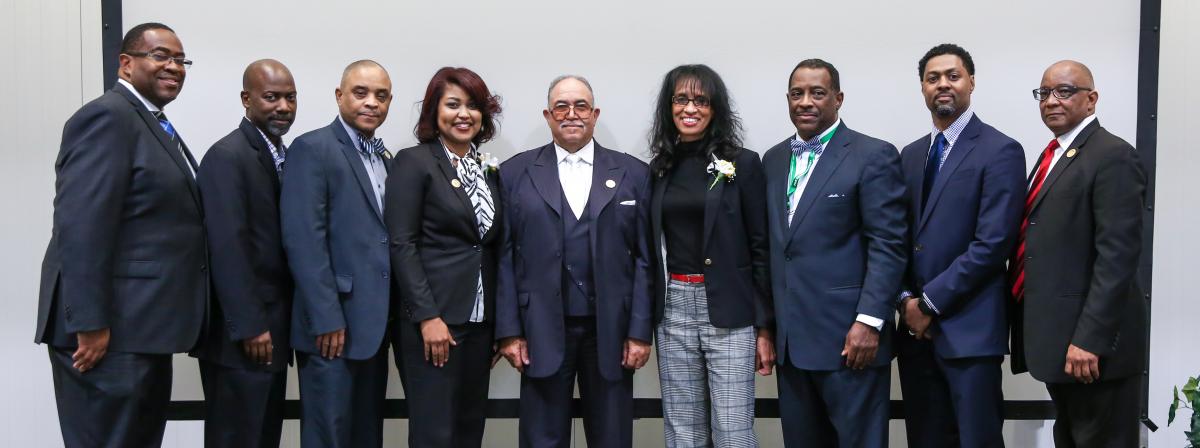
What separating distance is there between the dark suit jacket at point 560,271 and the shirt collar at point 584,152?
0.08 metres

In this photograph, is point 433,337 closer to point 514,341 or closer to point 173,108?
point 514,341

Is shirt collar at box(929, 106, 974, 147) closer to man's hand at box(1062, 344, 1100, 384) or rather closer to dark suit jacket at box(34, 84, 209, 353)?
man's hand at box(1062, 344, 1100, 384)

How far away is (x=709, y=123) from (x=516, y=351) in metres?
1.11

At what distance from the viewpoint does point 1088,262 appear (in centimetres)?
265

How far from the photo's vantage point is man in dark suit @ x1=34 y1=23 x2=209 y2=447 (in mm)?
2453

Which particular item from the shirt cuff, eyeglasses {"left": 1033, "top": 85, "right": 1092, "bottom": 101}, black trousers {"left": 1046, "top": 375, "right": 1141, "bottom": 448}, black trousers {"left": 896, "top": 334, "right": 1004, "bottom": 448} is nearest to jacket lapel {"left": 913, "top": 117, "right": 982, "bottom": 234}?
eyeglasses {"left": 1033, "top": 85, "right": 1092, "bottom": 101}

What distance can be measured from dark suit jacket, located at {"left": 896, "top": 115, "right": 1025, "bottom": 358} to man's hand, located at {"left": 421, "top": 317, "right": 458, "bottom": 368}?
1.67m

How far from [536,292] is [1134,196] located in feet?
6.52

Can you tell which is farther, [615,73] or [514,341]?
[615,73]

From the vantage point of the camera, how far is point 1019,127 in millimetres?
3652

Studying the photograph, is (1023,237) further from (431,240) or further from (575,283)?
(431,240)

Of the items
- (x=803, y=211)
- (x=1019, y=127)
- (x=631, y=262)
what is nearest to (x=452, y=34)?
(x=631, y=262)

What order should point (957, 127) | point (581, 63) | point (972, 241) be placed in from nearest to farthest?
point (972, 241) → point (957, 127) → point (581, 63)

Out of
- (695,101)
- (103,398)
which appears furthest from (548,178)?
(103,398)
